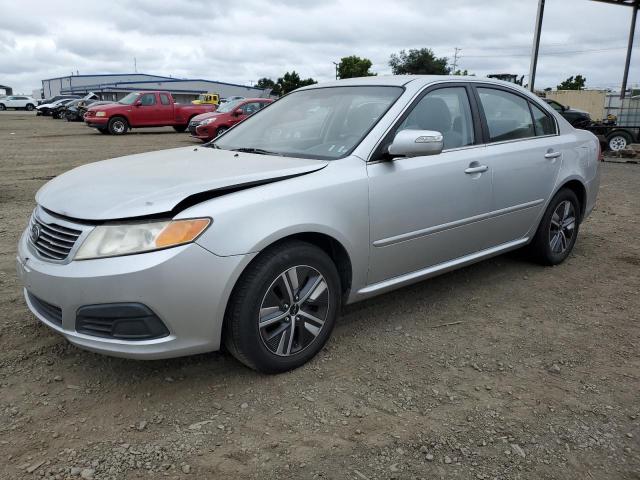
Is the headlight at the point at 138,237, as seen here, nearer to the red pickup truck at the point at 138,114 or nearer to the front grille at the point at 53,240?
the front grille at the point at 53,240

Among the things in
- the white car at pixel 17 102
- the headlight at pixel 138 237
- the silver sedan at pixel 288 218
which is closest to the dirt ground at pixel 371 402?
the silver sedan at pixel 288 218

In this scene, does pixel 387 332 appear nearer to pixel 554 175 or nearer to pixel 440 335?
pixel 440 335

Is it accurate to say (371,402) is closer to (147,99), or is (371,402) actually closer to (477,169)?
(477,169)

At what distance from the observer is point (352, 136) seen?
3.38 m

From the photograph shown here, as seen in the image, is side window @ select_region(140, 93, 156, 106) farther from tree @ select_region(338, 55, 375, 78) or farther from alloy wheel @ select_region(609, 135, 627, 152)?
tree @ select_region(338, 55, 375, 78)

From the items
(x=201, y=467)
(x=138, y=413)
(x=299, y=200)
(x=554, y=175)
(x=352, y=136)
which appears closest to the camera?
(x=201, y=467)

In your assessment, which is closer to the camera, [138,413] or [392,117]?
[138,413]

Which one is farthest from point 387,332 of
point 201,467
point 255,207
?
point 201,467

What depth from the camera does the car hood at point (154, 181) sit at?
2.55 m

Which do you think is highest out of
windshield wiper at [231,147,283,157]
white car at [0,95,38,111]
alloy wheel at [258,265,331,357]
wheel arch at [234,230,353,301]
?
white car at [0,95,38,111]

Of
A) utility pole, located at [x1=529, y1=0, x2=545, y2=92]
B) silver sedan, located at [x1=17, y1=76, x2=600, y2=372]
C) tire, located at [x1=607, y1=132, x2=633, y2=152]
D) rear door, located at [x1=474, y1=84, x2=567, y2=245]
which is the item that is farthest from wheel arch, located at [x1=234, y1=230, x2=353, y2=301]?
utility pole, located at [x1=529, y1=0, x2=545, y2=92]

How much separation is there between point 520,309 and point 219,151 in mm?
2401

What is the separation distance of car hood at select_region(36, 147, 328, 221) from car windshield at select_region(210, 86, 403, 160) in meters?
0.22

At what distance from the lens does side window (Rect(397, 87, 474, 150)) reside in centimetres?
356
